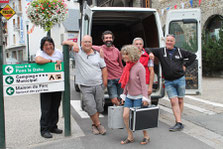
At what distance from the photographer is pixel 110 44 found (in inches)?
190

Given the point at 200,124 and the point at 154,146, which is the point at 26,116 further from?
the point at 200,124

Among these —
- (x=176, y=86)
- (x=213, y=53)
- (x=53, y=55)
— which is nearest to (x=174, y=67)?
(x=176, y=86)

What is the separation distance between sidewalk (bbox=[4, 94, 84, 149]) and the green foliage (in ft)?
28.2

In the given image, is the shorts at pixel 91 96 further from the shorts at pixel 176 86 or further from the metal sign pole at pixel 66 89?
the shorts at pixel 176 86

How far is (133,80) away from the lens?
3.88 m

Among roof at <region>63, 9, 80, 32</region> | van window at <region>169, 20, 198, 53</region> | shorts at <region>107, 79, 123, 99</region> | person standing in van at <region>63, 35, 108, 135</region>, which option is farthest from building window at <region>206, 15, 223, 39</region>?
roof at <region>63, 9, 80, 32</region>

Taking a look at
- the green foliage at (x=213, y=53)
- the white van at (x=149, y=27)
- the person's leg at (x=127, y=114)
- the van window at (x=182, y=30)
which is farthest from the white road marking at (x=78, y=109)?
the green foliage at (x=213, y=53)

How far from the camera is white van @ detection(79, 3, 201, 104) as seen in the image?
6059 mm

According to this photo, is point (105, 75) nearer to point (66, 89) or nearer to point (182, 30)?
point (66, 89)

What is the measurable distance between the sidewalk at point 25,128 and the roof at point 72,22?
28725 millimetres

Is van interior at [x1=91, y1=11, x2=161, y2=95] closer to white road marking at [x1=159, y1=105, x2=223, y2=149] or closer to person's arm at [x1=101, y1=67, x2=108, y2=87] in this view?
white road marking at [x1=159, y1=105, x2=223, y2=149]

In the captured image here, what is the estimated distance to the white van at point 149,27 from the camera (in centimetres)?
606

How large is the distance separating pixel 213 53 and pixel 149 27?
6.50 m

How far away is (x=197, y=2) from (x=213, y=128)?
37.6 feet
